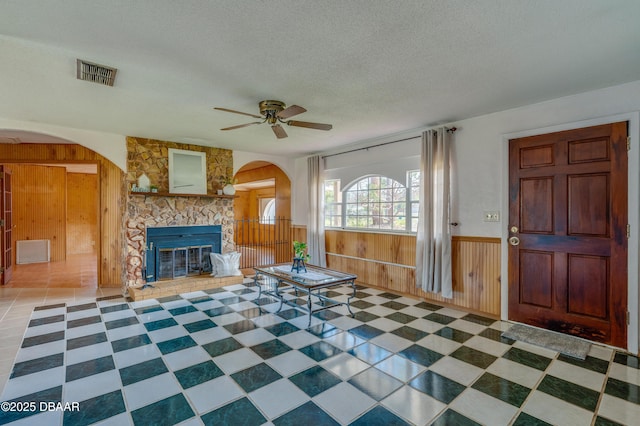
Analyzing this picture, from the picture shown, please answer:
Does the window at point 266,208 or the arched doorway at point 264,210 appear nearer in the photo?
the arched doorway at point 264,210

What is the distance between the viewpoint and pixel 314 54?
7.54 ft

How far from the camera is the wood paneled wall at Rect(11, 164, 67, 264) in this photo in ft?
23.1

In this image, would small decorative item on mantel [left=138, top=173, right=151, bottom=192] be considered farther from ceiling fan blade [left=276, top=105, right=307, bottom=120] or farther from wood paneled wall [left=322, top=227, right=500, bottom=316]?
wood paneled wall [left=322, top=227, right=500, bottom=316]

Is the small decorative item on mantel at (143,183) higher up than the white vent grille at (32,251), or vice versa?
the small decorative item on mantel at (143,183)

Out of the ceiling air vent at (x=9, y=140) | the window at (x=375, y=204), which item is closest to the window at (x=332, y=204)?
the window at (x=375, y=204)

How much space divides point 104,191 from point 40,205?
367 centimetres

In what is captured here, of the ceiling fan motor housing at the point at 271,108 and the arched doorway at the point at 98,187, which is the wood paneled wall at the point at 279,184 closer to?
the arched doorway at the point at 98,187

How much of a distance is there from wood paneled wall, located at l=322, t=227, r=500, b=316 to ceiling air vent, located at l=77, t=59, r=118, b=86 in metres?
3.95

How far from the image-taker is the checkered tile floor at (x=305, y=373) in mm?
1924

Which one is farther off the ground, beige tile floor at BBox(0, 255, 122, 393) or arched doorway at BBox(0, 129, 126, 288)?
arched doorway at BBox(0, 129, 126, 288)

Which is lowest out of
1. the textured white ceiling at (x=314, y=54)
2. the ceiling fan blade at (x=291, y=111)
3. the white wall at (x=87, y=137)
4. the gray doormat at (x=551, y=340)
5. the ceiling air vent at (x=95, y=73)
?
the gray doormat at (x=551, y=340)

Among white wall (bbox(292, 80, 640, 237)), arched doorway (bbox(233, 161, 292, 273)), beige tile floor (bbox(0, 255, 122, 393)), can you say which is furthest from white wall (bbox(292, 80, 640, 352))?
beige tile floor (bbox(0, 255, 122, 393))

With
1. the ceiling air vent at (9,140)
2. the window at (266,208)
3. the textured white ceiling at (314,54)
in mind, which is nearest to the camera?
the textured white ceiling at (314,54)

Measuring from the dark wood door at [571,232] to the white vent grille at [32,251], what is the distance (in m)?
9.50
